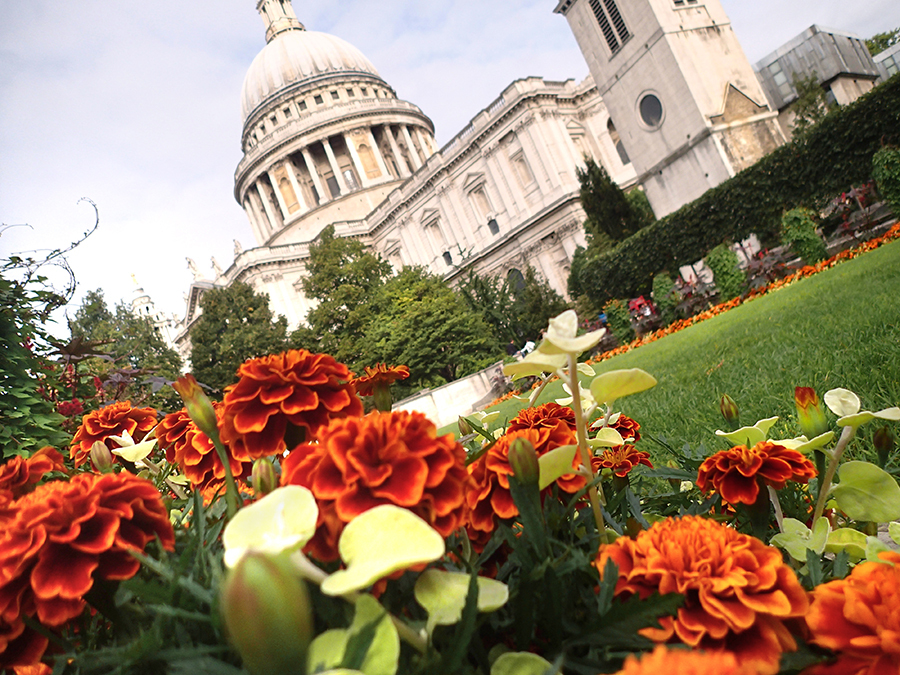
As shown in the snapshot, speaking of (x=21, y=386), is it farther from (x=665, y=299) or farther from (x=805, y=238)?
(x=665, y=299)

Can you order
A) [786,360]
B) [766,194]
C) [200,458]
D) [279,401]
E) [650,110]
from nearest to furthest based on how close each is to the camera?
[279,401]
[200,458]
[786,360]
[766,194]
[650,110]

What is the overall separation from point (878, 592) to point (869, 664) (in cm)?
7

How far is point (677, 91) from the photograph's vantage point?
1767 centimetres

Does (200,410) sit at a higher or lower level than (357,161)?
lower

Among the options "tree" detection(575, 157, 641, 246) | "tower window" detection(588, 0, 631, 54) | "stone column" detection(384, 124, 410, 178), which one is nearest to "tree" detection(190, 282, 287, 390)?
"tree" detection(575, 157, 641, 246)

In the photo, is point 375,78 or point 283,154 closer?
point 283,154

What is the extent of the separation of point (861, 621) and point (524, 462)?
1.24ft

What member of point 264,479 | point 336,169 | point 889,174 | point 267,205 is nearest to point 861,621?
point 264,479

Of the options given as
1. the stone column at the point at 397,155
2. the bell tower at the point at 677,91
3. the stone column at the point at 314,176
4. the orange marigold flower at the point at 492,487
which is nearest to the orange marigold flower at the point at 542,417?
the orange marigold flower at the point at 492,487

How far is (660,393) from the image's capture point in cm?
491

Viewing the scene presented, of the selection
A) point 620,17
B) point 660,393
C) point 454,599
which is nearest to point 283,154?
point 620,17

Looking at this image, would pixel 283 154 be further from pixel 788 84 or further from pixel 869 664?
pixel 869 664

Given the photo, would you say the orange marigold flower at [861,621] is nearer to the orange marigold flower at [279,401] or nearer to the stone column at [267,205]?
the orange marigold flower at [279,401]

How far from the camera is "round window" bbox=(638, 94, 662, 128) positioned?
18.5m
